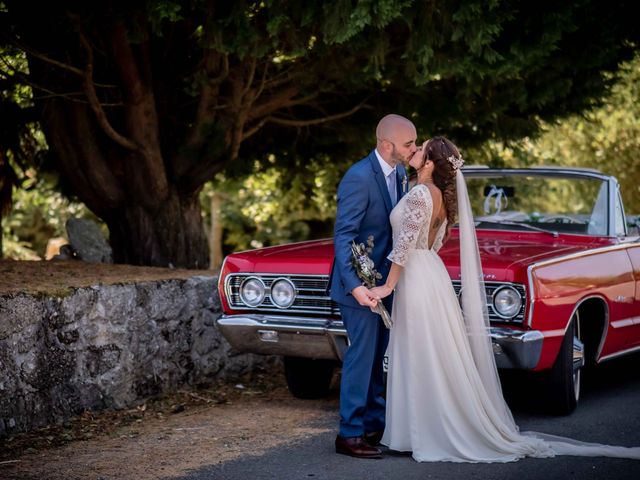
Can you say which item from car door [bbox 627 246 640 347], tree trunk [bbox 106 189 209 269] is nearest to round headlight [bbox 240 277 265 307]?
car door [bbox 627 246 640 347]

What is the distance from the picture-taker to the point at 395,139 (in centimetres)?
565

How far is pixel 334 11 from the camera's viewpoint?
7684mm

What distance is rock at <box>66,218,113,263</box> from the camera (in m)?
10.3

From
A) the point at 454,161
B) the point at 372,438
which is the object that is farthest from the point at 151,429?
the point at 454,161

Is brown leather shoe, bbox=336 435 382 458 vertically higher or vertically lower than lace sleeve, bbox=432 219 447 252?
lower

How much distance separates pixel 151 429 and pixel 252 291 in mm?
1182

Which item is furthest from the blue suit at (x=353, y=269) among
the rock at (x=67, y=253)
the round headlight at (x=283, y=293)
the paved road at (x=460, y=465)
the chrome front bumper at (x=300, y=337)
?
the rock at (x=67, y=253)

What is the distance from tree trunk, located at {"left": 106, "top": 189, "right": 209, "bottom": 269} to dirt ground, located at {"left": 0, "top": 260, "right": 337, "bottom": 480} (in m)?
1.82

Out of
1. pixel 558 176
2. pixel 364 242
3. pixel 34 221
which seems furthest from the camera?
pixel 34 221

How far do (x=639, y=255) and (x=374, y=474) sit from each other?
3466 mm

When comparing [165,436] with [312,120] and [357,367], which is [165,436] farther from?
[312,120]

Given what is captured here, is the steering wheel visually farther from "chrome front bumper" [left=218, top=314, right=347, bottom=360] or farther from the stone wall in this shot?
the stone wall

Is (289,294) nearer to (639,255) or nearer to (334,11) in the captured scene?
(334,11)

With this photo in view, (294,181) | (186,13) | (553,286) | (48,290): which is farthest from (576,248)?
(294,181)
